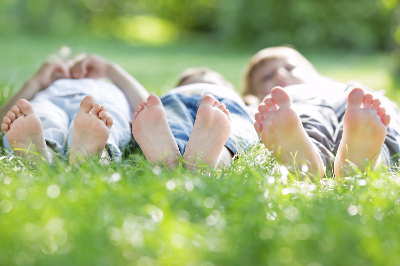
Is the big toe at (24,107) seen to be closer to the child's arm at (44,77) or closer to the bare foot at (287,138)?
the child's arm at (44,77)

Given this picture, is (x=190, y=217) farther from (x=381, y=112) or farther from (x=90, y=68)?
(x=90, y=68)

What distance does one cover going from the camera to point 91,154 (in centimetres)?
179

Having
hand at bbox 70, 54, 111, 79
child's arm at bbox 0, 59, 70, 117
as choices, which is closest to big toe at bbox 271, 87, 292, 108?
hand at bbox 70, 54, 111, 79

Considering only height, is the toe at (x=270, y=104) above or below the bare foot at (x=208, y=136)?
above

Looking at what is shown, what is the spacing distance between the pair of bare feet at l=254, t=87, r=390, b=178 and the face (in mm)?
1046

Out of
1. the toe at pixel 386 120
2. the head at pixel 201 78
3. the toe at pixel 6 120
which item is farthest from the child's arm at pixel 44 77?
the toe at pixel 386 120

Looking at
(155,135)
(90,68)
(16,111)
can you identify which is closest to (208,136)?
(155,135)

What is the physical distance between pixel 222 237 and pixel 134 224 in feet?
0.72

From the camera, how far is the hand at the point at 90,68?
102 inches

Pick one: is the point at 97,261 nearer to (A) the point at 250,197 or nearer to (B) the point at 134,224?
(B) the point at 134,224

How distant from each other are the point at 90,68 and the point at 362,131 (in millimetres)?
1575

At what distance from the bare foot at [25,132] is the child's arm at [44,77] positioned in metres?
0.61

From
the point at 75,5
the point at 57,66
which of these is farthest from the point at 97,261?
the point at 75,5

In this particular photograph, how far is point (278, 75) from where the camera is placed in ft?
9.26
